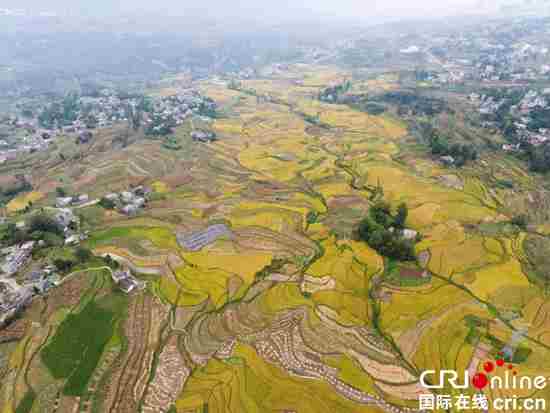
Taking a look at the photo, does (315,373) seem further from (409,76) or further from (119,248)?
(409,76)

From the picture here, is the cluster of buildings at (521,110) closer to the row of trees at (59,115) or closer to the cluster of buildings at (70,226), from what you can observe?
the cluster of buildings at (70,226)

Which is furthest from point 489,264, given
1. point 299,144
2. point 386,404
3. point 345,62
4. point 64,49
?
point 64,49

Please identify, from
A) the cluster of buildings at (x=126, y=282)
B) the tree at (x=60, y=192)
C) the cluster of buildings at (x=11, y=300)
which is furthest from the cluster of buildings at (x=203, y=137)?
the cluster of buildings at (x=11, y=300)

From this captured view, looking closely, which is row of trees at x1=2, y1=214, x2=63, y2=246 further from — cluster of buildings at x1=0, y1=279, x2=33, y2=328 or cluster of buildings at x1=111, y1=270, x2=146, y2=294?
cluster of buildings at x1=111, y1=270, x2=146, y2=294

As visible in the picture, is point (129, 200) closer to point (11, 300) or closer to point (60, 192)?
point (60, 192)

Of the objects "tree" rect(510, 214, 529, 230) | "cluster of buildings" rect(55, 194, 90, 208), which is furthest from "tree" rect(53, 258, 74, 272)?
"tree" rect(510, 214, 529, 230)

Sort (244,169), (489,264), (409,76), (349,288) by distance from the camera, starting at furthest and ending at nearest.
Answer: (409,76) → (244,169) → (489,264) → (349,288)
